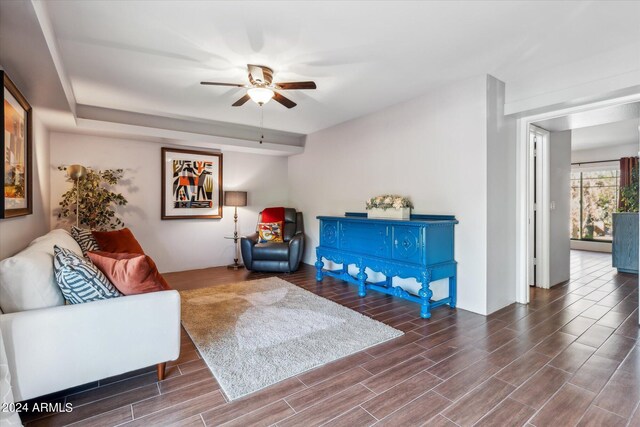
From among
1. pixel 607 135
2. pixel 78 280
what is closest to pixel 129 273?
pixel 78 280

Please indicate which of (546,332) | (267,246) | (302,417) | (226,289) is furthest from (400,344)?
(267,246)

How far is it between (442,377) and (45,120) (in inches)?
193

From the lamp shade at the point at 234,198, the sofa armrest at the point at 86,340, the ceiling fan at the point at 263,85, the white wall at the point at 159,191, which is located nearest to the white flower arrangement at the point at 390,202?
the ceiling fan at the point at 263,85

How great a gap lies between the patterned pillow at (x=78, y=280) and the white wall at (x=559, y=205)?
498cm

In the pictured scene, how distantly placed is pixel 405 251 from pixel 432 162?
1128 millimetres

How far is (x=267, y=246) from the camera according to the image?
5.08 m

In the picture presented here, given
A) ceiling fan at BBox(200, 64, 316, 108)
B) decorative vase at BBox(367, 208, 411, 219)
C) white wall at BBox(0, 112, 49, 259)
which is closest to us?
white wall at BBox(0, 112, 49, 259)

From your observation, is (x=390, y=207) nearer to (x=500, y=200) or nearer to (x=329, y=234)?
(x=329, y=234)

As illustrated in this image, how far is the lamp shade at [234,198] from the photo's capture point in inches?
213

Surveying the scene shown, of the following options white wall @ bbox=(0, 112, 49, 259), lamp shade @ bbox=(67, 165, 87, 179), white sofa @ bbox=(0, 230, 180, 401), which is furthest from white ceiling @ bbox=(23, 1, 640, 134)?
white sofa @ bbox=(0, 230, 180, 401)

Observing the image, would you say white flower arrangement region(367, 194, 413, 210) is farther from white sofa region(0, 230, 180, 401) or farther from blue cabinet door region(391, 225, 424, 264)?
white sofa region(0, 230, 180, 401)

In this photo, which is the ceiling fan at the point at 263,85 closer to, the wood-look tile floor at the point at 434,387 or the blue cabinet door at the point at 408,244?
the blue cabinet door at the point at 408,244

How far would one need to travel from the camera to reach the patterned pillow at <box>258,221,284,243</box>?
17.7ft

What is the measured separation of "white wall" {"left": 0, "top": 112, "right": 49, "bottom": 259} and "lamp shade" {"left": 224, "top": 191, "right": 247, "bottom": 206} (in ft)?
7.68
